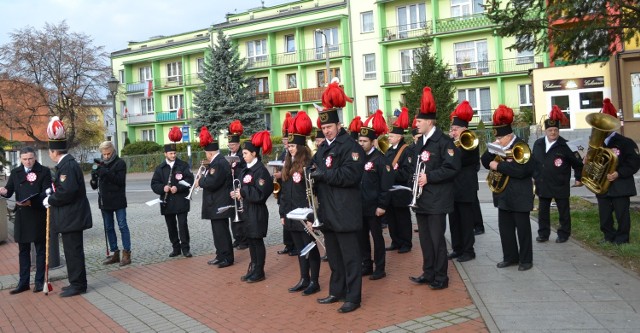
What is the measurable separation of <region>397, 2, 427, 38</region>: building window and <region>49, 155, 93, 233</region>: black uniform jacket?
39605mm

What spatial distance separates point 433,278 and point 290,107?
44273mm

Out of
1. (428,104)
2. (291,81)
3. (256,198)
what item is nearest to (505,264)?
(428,104)

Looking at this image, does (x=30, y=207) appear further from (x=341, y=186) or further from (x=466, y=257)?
(x=466, y=257)

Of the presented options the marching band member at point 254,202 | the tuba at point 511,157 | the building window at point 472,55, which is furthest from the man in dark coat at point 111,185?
the building window at point 472,55

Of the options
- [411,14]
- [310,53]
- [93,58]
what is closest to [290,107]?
[310,53]

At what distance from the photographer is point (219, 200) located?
956 cm

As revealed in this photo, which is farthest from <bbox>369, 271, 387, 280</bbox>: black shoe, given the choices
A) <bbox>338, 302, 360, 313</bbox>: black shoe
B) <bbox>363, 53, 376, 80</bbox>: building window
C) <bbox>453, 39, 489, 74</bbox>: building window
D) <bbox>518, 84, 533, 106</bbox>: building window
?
<bbox>363, 53, 376, 80</bbox>: building window

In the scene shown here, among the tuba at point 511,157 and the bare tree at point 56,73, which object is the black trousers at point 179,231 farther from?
the bare tree at point 56,73

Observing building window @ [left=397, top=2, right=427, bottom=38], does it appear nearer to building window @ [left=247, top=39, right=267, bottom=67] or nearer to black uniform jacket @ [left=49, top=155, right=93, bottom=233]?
building window @ [left=247, top=39, right=267, bottom=67]

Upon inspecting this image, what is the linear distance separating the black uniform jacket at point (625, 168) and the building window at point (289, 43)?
43782mm

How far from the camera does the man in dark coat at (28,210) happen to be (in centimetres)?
857

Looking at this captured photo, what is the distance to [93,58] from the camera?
50.6 m

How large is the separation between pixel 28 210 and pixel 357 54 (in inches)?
1605

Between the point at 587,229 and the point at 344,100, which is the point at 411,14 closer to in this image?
the point at 587,229
